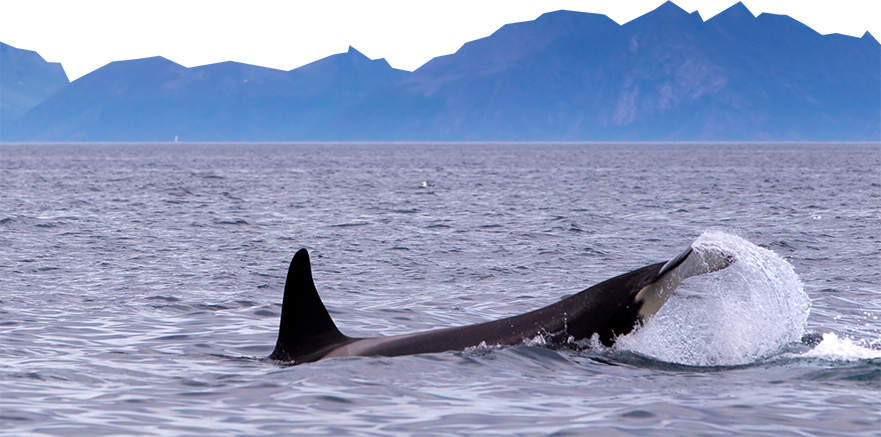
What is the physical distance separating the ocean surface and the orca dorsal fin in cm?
29

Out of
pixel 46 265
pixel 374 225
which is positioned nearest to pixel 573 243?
pixel 374 225

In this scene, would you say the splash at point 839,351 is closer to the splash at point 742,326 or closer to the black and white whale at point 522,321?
the splash at point 742,326

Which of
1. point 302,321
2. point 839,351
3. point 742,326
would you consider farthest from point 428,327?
point 839,351

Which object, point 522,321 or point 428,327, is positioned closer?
point 522,321

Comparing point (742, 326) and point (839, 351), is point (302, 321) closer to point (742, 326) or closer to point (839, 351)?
point (742, 326)

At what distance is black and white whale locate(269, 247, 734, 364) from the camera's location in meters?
9.31

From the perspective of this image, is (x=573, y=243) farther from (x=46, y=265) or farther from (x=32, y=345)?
(x=32, y=345)

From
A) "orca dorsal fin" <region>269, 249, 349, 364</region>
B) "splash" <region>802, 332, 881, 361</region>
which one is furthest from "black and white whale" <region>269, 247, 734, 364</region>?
"splash" <region>802, 332, 881, 361</region>

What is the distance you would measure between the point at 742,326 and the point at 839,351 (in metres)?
Result: 1.08

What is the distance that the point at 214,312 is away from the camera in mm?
15867

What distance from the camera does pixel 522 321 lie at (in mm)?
10680

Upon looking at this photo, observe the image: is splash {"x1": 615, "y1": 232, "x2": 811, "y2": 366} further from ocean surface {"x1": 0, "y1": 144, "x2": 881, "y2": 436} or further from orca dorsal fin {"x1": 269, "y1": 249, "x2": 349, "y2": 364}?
orca dorsal fin {"x1": 269, "y1": 249, "x2": 349, "y2": 364}

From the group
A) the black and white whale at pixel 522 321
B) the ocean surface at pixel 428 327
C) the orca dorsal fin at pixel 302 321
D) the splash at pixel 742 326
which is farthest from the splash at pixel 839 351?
the orca dorsal fin at pixel 302 321

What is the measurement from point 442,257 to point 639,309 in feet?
46.5
